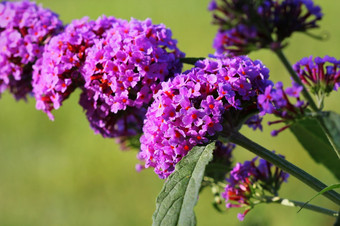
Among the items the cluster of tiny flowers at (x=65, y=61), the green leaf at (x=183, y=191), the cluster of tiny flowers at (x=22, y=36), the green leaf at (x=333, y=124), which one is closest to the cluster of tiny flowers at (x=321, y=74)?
the green leaf at (x=333, y=124)

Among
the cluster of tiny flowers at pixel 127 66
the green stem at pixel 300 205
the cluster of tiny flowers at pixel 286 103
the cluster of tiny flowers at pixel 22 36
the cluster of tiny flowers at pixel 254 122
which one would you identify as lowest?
the green stem at pixel 300 205

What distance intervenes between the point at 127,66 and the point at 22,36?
435 mm

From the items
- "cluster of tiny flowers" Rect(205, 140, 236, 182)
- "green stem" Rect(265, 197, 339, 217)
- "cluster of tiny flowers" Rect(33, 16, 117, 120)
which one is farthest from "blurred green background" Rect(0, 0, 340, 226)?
"cluster of tiny flowers" Rect(33, 16, 117, 120)

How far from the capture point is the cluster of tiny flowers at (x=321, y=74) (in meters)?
0.89

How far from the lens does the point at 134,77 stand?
1.00 meters

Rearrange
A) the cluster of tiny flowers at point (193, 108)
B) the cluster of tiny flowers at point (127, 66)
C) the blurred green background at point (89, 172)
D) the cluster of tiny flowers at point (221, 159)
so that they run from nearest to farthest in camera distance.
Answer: the cluster of tiny flowers at point (193, 108) < the cluster of tiny flowers at point (127, 66) < the cluster of tiny flowers at point (221, 159) < the blurred green background at point (89, 172)

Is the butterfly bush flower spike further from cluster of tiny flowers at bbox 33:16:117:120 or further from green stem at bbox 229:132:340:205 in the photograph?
cluster of tiny flowers at bbox 33:16:117:120

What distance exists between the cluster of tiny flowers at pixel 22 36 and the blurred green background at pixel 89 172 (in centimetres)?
163

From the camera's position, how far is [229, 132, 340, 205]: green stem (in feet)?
2.93

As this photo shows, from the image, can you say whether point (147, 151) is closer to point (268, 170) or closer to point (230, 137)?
point (230, 137)

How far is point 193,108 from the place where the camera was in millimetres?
867

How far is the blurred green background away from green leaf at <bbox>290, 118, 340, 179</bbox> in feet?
4.42

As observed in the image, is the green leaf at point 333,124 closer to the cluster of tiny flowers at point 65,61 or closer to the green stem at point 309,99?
the green stem at point 309,99

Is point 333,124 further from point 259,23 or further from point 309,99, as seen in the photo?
point 259,23
